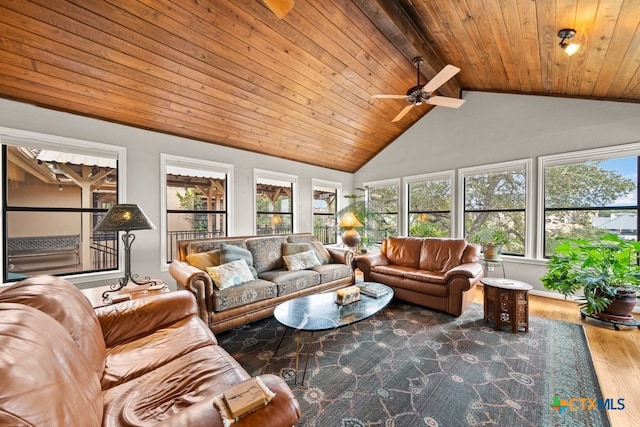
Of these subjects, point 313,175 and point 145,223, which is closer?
point 145,223

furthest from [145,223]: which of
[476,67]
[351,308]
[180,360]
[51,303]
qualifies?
[476,67]

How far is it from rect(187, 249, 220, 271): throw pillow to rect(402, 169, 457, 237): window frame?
13.2 ft

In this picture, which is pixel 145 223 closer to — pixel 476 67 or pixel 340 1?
pixel 340 1

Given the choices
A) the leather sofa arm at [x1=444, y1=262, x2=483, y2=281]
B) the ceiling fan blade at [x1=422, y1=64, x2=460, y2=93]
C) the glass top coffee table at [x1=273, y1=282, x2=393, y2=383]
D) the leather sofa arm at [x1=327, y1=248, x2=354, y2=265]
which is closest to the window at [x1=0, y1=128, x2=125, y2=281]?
the glass top coffee table at [x1=273, y1=282, x2=393, y2=383]

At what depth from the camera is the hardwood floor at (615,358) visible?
168 centimetres

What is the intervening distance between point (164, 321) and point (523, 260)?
16.0 ft

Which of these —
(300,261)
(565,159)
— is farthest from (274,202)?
(565,159)

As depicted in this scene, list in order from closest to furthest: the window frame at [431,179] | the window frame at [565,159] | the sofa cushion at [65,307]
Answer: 1. the sofa cushion at [65,307]
2. the window frame at [565,159]
3. the window frame at [431,179]

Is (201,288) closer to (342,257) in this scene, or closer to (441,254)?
(342,257)

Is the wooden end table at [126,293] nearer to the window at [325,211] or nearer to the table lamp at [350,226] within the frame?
the table lamp at [350,226]

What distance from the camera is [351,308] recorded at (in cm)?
239

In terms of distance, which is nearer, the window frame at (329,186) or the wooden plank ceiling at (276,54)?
the wooden plank ceiling at (276,54)

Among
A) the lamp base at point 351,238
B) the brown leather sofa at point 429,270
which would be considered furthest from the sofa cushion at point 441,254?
the lamp base at point 351,238

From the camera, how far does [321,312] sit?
90.4 inches
